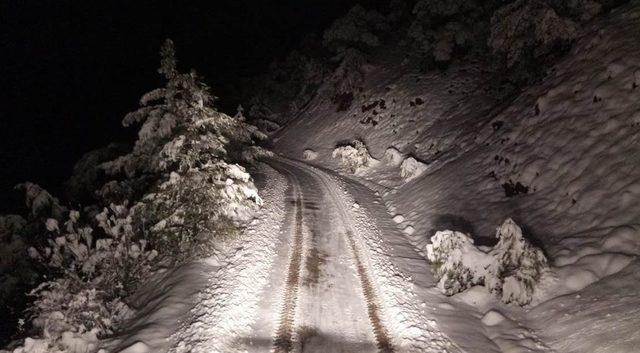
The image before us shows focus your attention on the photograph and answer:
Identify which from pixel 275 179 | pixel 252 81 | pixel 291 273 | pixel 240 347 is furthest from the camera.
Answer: pixel 252 81

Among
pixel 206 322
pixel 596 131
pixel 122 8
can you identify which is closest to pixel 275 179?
pixel 206 322

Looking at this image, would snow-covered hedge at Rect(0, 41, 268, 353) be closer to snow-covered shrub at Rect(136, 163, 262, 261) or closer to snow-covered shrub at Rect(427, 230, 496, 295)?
snow-covered shrub at Rect(136, 163, 262, 261)

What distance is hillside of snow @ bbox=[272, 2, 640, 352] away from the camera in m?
7.86

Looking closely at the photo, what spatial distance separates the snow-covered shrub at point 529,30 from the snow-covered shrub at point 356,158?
9468 mm

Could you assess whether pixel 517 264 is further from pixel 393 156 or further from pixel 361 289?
pixel 393 156

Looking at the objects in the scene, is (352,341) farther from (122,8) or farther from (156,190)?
(122,8)

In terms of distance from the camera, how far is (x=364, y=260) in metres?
11.5

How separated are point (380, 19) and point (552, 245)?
3537 centimetres

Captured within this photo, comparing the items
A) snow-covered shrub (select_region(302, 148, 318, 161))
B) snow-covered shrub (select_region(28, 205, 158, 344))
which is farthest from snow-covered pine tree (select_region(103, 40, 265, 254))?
snow-covered shrub (select_region(302, 148, 318, 161))

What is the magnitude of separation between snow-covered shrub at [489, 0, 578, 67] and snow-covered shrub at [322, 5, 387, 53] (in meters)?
18.8

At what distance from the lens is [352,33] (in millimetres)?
37375

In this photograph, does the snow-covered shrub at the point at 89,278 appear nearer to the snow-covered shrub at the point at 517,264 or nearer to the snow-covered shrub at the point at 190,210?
the snow-covered shrub at the point at 190,210

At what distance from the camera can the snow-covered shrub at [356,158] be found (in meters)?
23.6

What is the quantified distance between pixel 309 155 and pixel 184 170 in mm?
18703
